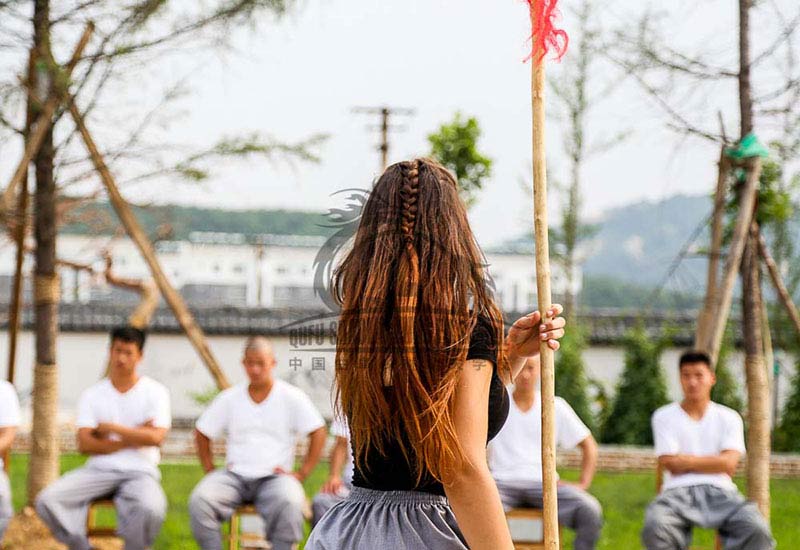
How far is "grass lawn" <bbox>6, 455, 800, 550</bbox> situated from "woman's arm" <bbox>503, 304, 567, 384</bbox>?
4.74 m

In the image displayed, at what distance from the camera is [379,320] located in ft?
7.63

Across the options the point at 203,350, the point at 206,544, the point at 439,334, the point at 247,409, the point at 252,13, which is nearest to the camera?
the point at 439,334

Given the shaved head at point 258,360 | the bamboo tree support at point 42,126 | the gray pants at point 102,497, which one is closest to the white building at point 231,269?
the bamboo tree support at point 42,126

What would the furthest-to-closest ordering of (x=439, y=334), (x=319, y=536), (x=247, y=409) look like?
(x=247, y=409)
(x=319, y=536)
(x=439, y=334)

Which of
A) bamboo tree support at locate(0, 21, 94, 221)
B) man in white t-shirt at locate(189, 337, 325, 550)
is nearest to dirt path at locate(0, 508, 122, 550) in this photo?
man in white t-shirt at locate(189, 337, 325, 550)

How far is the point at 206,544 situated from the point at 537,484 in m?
1.79

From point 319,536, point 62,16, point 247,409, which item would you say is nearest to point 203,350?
point 247,409

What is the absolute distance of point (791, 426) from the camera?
37.0ft

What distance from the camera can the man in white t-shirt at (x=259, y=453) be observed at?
600cm

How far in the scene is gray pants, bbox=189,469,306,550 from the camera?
235 inches

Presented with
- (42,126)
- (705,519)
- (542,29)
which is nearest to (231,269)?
(42,126)

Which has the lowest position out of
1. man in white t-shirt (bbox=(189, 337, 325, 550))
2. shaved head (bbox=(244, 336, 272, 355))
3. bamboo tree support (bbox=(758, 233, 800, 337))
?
man in white t-shirt (bbox=(189, 337, 325, 550))

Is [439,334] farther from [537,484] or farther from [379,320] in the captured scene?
[537,484]

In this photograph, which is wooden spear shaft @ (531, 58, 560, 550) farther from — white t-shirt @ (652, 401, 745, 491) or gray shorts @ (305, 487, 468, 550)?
white t-shirt @ (652, 401, 745, 491)
